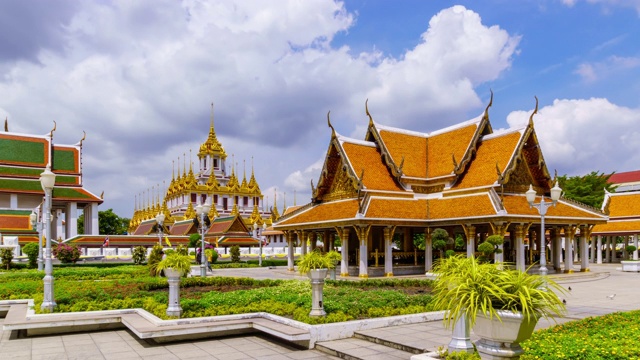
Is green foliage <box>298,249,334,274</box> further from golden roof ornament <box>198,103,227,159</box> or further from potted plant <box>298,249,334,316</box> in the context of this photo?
→ golden roof ornament <box>198,103,227,159</box>

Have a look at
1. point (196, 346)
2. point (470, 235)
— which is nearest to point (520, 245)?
point (470, 235)

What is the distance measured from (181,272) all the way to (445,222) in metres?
16.3

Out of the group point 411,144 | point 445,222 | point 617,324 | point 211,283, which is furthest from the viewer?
point 411,144

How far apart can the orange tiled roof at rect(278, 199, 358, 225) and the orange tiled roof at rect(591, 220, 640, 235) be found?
950 inches

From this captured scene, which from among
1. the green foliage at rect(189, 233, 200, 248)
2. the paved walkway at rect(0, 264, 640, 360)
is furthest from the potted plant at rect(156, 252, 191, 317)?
the green foliage at rect(189, 233, 200, 248)

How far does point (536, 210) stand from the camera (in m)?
24.0

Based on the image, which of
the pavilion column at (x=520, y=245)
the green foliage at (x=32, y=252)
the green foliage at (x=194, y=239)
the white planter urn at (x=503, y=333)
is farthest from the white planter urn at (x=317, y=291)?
the green foliage at (x=32, y=252)

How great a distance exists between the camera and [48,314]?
11.1 meters

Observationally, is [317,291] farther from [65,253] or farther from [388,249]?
[65,253]

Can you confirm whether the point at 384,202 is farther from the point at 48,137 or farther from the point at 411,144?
the point at 48,137

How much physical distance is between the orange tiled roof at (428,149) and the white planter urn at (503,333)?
74.3ft

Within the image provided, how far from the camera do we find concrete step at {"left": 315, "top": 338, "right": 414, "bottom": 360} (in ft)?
28.0

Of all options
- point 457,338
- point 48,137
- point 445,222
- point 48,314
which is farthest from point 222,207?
point 457,338

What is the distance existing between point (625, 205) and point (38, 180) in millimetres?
48201
